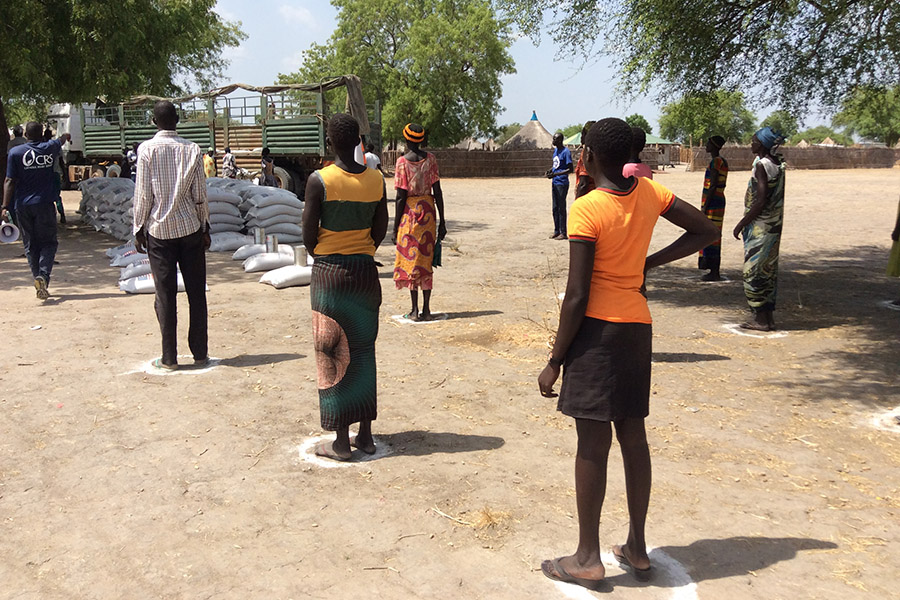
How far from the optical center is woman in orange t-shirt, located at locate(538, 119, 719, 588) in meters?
2.82

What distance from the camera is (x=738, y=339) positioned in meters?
7.07

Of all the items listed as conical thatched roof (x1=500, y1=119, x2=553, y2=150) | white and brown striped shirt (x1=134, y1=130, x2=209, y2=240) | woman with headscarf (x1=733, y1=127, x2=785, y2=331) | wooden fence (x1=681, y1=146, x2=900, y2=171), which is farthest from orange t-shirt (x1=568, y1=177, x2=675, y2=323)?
conical thatched roof (x1=500, y1=119, x2=553, y2=150)

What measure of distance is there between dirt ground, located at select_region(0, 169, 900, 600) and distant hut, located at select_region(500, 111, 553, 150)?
4228cm

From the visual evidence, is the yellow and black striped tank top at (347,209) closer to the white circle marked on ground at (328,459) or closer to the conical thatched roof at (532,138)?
the white circle marked on ground at (328,459)

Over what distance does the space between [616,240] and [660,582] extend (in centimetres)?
141

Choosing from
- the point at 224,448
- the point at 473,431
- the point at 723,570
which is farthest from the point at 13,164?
the point at 723,570

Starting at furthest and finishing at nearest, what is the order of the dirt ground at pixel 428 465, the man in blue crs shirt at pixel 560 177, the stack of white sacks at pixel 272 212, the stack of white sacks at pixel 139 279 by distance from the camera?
1. the man in blue crs shirt at pixel 560 177
2. the stack of white sacks at pixel 272 212
3. the stack of white sacks at pixel 139 279
4. the dirt ground at pixel 428 465

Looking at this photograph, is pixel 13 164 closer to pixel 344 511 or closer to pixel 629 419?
pixel 344 511

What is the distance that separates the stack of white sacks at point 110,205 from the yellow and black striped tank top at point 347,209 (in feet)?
31.0

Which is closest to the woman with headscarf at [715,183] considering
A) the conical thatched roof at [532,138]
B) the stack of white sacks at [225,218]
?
the stack of white sacks at [225,218]

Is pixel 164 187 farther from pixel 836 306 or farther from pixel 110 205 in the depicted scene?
pixel 110 205

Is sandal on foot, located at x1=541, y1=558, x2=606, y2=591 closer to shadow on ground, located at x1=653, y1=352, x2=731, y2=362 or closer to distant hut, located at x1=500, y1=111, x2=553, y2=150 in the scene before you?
shadow on ground, located at x1=653, y1=352, x2=731, y2=362

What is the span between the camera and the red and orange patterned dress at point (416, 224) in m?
7.12

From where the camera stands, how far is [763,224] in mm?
6988
